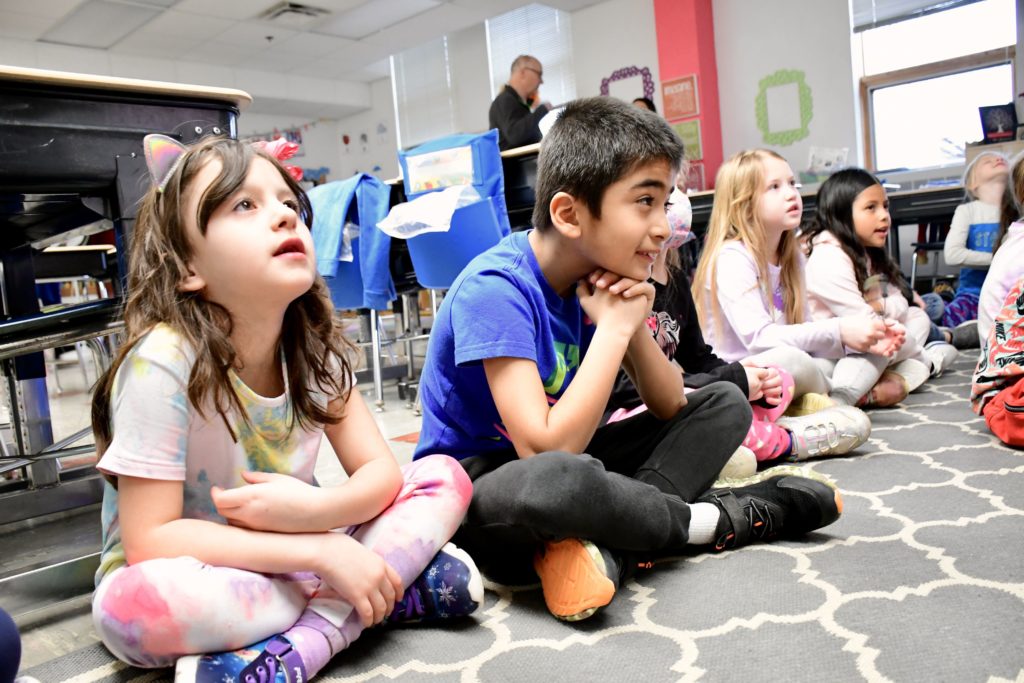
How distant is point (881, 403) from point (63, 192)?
1.87m

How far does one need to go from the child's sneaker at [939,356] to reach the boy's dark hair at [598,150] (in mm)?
1689

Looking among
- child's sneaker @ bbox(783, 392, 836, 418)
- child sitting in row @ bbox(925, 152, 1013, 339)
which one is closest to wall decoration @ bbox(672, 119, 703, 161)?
child sitting in row @ bbox(925, 152, 1013, 339)

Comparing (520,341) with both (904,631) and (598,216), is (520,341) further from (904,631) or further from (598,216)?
(904,631)

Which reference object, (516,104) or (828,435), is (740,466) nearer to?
(828,435)

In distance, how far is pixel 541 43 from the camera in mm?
6773

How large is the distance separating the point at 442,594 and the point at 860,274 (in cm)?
169

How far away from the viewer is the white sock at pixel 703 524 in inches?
40.9

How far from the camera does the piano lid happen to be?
1054 mm

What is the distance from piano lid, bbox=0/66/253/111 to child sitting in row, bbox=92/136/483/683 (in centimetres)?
31

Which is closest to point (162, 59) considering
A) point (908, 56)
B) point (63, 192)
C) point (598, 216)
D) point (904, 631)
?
point (908, 56)

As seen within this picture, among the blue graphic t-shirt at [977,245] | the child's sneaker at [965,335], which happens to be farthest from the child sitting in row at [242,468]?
the blue graphic t-shirt at [977,245]

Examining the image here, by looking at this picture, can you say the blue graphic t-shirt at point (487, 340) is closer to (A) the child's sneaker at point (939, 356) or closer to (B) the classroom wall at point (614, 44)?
(A) the child's sneaker at point (939, 356)

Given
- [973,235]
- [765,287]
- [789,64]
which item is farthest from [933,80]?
[765,287]

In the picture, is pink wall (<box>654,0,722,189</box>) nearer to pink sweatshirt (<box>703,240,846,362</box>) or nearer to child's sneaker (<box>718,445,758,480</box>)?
pink sweatshirt (<box>703,240,846,362</box>)
